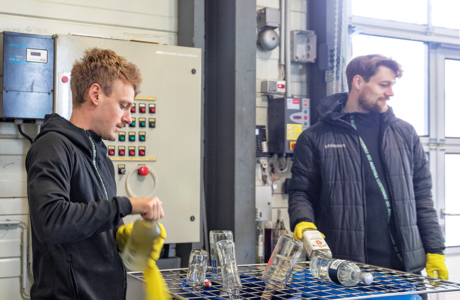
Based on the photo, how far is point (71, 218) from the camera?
1256 mm

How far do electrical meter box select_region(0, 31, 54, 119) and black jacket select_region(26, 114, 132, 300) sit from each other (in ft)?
3.98

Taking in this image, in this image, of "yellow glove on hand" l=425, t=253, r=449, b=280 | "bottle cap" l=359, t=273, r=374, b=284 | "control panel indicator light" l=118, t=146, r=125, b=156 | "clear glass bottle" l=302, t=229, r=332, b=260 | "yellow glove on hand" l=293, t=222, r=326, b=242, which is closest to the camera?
"bottle cap" l=359, t=273, r=374, b=284

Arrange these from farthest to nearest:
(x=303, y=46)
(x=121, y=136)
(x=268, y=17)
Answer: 1. (x=303, y=46)
2. (x=268, y=17)
3. (x=121, y=136)

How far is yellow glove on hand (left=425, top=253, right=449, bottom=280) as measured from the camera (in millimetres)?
2332

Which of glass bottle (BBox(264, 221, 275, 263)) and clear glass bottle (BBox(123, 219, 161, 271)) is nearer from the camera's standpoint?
clear glass bottle (BBox(123, 219, 161, 271))

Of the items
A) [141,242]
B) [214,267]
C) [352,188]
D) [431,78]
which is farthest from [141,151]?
[431,78]

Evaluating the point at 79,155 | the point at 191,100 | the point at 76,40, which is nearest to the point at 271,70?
the point at 191,100

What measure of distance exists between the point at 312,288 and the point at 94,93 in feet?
2.84

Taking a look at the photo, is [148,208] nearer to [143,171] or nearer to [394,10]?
[143,171]

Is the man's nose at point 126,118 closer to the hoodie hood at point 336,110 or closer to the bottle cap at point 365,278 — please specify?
the bottle cap at point 365,278

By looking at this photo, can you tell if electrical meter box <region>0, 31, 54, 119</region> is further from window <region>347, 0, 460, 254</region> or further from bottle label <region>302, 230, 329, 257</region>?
window <region>347, 0, 460, 254</region>

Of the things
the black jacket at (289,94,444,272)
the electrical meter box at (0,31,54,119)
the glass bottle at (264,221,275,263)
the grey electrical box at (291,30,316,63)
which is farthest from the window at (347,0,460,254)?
the electrical meter box at (0,31,54,119)

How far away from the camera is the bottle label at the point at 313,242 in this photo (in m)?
1.76

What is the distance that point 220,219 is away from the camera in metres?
3.22
